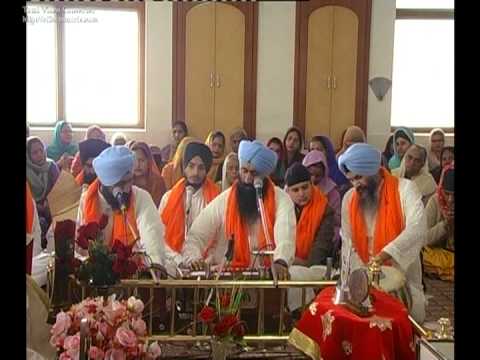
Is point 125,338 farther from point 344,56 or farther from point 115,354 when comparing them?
point 344,56

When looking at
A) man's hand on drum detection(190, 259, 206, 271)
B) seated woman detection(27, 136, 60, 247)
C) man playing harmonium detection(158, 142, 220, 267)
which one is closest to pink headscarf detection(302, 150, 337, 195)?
man playing harmonium detection(158, 142, 220, 267)

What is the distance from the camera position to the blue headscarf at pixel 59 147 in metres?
2.93

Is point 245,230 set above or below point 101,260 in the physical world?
above

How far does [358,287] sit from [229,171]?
0.79m

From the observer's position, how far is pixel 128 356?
7.69 ft

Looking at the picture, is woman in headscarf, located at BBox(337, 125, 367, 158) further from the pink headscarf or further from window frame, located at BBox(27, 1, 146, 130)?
window frame, located at BBox(27, 1, 146, 130)

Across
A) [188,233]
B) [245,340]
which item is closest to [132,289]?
[188,233]

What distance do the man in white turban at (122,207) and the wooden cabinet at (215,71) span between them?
369 mm

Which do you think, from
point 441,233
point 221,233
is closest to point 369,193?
point 441,233

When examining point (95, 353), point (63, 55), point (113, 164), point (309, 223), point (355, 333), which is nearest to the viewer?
point (95, 353)

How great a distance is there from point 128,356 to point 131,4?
4.93ft

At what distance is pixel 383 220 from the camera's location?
317 cm

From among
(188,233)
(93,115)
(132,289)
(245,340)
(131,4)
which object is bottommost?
(245,340)
